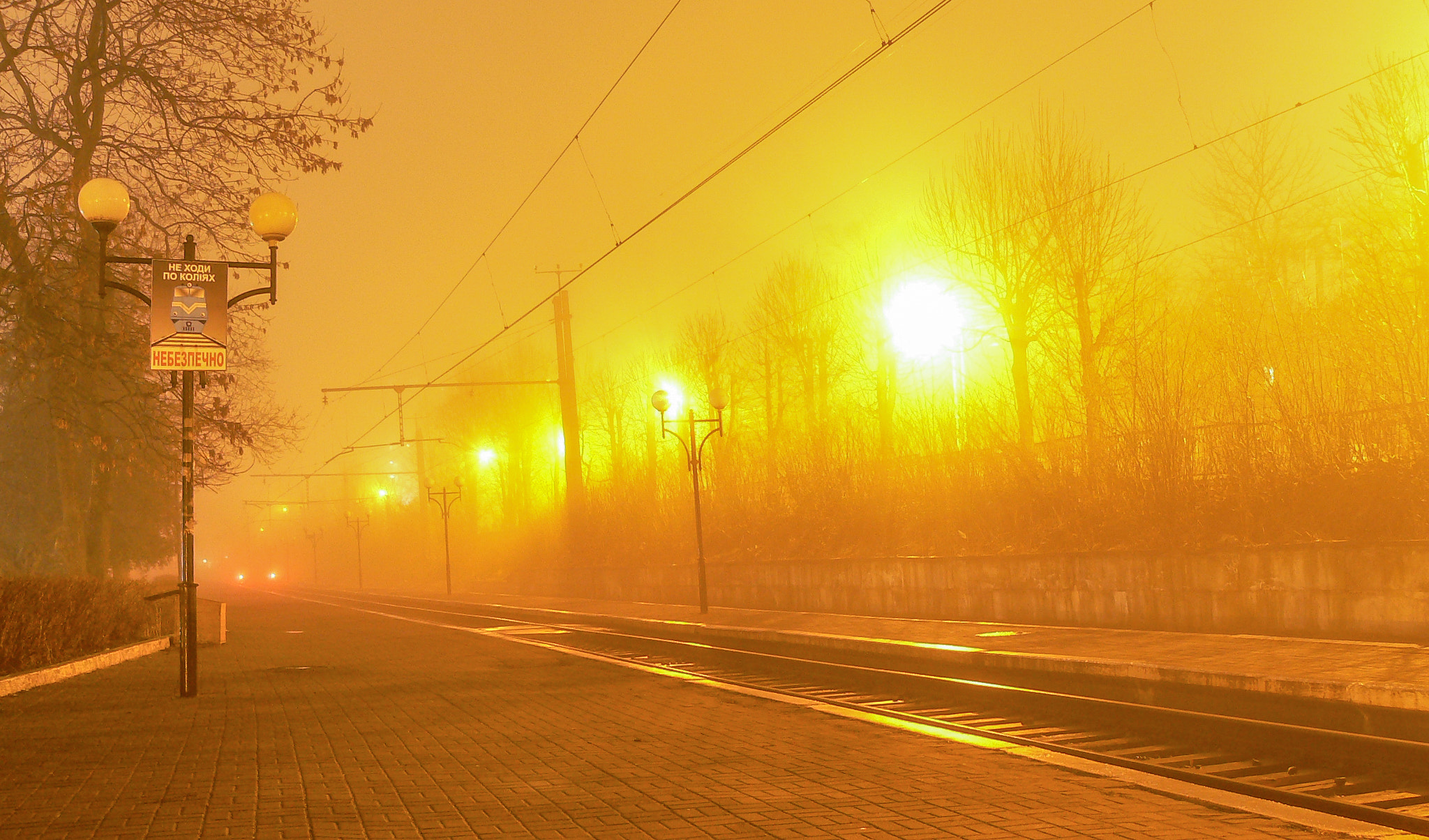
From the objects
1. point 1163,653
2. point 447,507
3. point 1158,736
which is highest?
point 447,507

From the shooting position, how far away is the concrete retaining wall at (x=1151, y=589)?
51.1 ft

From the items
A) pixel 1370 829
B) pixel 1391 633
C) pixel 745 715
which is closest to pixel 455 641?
pixel 745 715

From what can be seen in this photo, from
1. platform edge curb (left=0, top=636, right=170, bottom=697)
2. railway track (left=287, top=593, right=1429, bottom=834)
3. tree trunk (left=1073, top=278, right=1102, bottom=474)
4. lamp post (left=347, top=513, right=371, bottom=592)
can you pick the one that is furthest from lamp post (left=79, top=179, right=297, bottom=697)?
lamp post (left=347, top=513, right=371, bottom=592)

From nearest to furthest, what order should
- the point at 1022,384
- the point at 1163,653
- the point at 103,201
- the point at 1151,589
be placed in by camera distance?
the point at 103,201, the point at 1163,653, the point at 1151,589, the point at 1022,384

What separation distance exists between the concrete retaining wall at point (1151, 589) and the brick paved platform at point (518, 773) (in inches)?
313

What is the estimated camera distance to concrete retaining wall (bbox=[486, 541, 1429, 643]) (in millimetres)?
15562

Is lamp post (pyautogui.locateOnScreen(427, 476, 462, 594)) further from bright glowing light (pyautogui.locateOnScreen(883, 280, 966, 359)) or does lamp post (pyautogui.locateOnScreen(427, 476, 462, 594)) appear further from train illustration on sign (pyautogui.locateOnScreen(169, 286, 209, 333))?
train illustration on sign (pyautogui.locateOnScreen(169, 286, 209, 333))

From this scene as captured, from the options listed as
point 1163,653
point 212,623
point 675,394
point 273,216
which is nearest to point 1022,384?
point 1163,653

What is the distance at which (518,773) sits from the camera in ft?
30.9

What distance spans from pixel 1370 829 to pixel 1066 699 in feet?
18.5

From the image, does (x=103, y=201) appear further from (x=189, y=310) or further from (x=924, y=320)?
(x=924, y=320)

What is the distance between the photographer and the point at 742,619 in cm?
2788

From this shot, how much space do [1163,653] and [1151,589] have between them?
3998 mm

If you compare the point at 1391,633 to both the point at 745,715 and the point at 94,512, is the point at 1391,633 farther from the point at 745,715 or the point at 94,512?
the point at 94,512
